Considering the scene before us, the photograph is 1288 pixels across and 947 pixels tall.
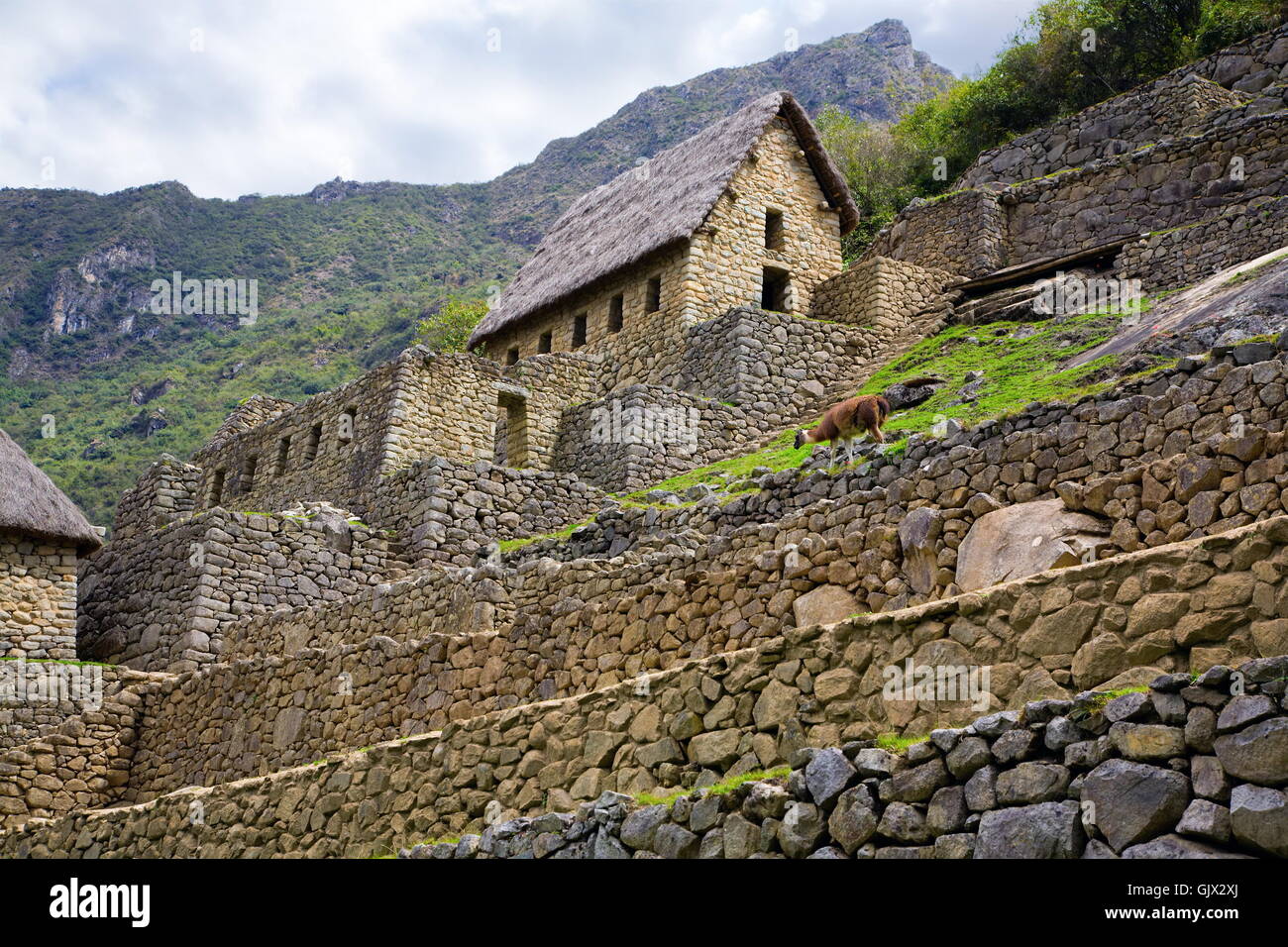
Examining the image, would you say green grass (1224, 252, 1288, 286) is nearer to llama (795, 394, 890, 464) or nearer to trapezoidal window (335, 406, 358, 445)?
llama (795, 394, 890, 464)

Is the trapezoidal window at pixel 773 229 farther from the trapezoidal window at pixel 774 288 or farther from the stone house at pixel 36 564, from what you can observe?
the stone house at pixel 36 564

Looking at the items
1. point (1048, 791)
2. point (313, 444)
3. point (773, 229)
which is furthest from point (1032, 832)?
point (773, 229)

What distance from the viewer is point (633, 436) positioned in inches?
874

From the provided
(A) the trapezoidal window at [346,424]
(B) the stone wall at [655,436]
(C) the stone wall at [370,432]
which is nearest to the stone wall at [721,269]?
(B) the stone wall at [655,436]

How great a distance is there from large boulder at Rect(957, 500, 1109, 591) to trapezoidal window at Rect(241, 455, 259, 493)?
1732 centimetres

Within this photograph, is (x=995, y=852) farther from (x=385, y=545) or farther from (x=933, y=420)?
(x=385, y=545)

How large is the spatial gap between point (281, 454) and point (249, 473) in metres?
1.05

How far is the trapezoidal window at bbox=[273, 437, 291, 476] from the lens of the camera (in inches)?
966

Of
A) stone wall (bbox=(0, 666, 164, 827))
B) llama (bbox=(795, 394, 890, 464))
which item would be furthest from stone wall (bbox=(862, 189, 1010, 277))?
stone wall (bbox=(0, 666, 164, 827))

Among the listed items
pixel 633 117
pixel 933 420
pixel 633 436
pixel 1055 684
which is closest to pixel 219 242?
pixel 633 117

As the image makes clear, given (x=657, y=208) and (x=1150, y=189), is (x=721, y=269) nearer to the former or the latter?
(x=657, y=208)

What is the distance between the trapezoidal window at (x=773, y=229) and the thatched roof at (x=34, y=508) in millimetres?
13433

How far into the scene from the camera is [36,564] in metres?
18.8

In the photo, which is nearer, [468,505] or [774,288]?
[468,505]
